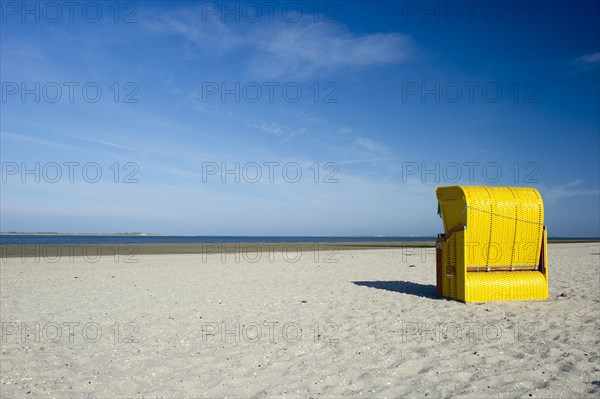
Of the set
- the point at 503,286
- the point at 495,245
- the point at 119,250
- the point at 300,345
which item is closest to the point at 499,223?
the point at 495,245

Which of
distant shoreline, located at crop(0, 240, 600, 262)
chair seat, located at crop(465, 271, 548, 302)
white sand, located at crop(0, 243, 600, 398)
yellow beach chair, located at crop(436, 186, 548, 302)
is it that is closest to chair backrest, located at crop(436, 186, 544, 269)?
yellow beach chair, located at crop(436, 186, 548, 302)

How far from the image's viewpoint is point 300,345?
19.9 feet

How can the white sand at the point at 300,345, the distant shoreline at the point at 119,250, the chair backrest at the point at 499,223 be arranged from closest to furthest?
the white sand at the point at 300,345 → the chair backrest at the point at 499,223 → the distant shoreline at the point at 119,250

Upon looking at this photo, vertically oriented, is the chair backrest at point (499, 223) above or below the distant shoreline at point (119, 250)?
above

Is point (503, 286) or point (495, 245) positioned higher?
point (495, 245)

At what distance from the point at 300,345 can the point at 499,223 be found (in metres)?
5.37

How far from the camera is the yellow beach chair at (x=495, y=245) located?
8711 mm

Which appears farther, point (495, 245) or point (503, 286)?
point (495, 245)

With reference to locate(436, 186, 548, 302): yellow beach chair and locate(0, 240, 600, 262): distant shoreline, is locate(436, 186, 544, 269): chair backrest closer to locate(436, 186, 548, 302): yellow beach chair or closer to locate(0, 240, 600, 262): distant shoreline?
locate(436, 186, 548, 302): yellow beach chair

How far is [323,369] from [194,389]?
1554 millimetres

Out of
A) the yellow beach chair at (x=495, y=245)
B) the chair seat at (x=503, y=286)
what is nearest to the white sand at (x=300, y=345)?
the chair seat at (x=503, y=286)

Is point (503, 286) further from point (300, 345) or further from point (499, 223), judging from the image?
point (300, 345)

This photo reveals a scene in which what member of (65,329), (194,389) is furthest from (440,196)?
(65,329)

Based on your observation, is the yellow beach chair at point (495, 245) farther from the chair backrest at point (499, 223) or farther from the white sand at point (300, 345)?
the white sand at point (300, 345)
